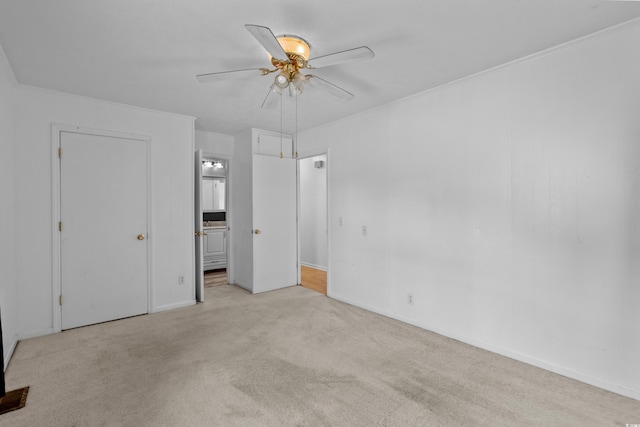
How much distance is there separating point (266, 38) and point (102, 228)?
3.00 meters

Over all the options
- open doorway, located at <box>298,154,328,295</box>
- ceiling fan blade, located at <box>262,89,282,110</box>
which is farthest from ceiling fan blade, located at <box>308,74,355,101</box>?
open doorway, located at <box>298,154,328,295</box>

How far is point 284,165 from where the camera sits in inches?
189

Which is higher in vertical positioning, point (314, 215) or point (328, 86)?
point (328, 86)

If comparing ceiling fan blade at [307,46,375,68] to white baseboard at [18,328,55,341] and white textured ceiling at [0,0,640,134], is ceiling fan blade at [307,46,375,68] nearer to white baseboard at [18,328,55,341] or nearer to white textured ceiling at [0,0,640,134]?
white textured ceiling at [0,0,640,134]

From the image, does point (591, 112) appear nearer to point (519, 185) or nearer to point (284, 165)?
Answer: point (519, 185)

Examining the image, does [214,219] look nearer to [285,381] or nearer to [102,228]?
[102,228]

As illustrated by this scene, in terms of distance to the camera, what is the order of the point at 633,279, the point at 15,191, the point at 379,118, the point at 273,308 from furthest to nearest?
the point at 273,308 < the point at 379,118 < the point at 15,191 < the point at 633,279

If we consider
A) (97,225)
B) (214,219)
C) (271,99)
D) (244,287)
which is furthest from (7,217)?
(214,219)

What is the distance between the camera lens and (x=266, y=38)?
1.65 meters

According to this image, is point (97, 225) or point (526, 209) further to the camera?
point (97, 225)

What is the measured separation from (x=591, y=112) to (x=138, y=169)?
440 cm

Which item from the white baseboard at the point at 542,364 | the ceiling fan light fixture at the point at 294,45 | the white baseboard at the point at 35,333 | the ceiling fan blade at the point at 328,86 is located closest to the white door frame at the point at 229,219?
the white baseboard at the point at 35,333

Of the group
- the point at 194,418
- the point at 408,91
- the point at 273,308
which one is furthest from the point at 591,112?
the point at 273,308

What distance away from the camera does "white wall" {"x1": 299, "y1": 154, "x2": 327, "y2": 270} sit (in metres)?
6.22
